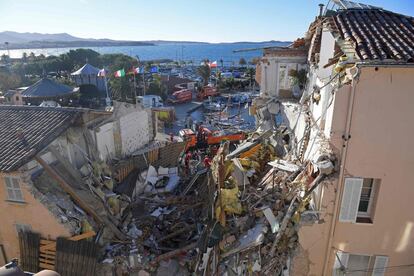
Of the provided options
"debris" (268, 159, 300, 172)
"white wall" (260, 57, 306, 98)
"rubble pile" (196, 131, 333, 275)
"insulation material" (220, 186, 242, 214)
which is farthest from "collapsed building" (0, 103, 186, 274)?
"white wall" (260, 57, 306, 98)

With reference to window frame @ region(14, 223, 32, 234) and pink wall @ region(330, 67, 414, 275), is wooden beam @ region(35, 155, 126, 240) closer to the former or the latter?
window frame @ region(14, 223, 32, 234)

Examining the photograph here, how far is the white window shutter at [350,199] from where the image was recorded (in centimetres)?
846

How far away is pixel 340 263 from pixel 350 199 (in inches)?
90.2

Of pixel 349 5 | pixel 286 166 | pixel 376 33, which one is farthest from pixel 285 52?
pixel 286 166

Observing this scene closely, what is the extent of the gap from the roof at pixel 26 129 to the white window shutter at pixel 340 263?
11370mm

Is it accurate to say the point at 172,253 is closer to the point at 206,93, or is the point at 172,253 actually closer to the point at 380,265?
the point at 380,265

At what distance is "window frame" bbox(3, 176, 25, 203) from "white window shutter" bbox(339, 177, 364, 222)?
11661 millimetres

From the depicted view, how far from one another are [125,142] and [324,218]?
12382 millimetres

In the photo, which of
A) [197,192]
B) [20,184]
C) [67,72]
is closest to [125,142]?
[197,192]

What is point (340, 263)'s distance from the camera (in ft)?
30.4

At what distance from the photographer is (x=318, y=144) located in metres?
9.12

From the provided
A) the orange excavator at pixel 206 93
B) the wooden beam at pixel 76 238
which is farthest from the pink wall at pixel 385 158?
the orange excavator at pixel 206 93

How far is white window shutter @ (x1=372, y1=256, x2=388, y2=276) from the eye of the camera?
29.9ft

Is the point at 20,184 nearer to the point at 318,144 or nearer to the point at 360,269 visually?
the point at 318,144
